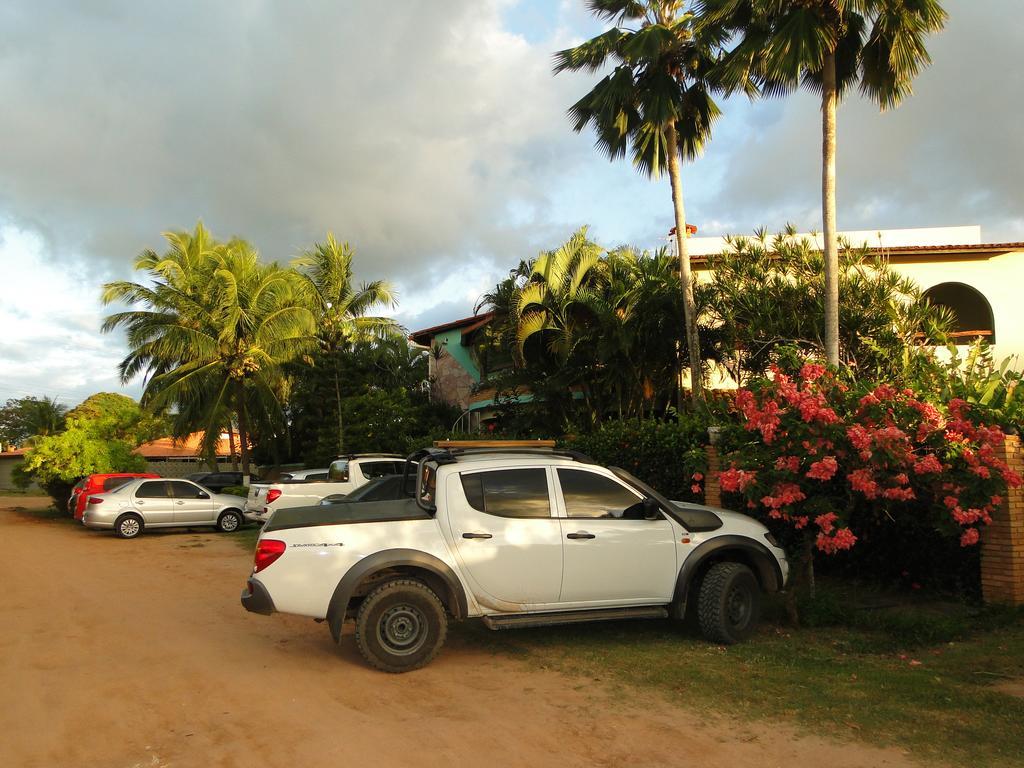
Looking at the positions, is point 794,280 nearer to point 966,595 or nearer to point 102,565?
point 966,595

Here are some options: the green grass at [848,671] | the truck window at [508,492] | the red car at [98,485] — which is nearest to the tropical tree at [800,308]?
the green grass at [848,671]

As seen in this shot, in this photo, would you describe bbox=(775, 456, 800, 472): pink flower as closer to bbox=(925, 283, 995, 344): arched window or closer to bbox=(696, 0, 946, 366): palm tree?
bbox=(696, 0, 946, 366): palm tree

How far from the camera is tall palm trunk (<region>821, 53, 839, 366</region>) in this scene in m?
13.4

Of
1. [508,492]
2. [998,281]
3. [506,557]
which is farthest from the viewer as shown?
[998,281]

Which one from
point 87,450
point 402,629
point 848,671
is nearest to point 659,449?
point 848,671

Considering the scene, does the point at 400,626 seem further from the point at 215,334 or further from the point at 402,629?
the point at 215,334

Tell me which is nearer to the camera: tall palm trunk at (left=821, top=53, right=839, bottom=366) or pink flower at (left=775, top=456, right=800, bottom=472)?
pink flower at (left=775, top=456, right=800, bottom=472)

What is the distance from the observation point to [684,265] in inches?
651

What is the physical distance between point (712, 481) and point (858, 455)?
3915mm

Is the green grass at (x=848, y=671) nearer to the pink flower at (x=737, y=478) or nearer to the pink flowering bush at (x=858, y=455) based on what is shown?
the pink flowering bush at (x=858, y=455)

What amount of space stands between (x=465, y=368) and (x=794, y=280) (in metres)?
13.6

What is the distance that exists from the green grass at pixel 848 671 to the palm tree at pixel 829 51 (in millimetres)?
5520

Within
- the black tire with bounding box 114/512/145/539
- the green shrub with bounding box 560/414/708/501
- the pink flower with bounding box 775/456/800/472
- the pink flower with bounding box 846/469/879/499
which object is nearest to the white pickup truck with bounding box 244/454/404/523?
the black tire with bounding box 114/512/145/539

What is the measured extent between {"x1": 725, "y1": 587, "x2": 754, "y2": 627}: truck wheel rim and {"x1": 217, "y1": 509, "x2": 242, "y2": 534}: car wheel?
16506 mm
